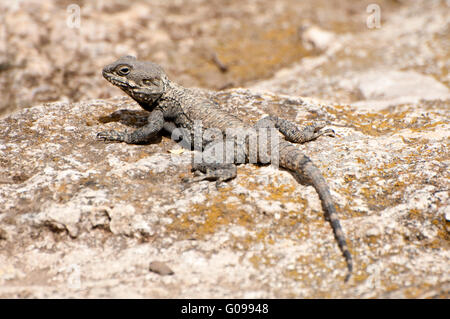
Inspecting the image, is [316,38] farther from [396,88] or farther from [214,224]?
[214,224]

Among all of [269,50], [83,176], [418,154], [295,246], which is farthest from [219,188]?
[269,50]

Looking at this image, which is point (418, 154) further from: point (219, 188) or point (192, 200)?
point (192, 200)

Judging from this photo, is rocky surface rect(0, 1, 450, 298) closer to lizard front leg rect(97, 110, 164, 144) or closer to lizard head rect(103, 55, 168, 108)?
lizard front leg rect(97, 110, 164, 144)

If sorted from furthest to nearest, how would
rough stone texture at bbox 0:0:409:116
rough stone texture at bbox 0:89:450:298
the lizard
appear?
1. rough stone texture at bbox 0:0:409:116
2. the lizard
3. rough stone texture at bbox 0:89:450:298

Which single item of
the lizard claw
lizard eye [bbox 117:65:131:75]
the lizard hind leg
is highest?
lizard eye [bbox 117:65:131:75]

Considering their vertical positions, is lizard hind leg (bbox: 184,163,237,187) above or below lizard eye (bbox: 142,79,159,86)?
below

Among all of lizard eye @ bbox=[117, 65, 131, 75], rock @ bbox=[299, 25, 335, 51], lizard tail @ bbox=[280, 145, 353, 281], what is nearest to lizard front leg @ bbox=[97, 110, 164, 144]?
lizard eye @ bbox=[117, 65, 131, 75]

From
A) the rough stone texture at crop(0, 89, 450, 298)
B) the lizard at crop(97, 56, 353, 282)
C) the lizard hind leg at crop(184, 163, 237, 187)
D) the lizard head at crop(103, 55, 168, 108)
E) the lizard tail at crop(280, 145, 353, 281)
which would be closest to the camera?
the rough stone texture at crop(0, 89, 450, 298)

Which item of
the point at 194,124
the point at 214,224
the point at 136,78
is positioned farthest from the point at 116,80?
the point at 214,224
